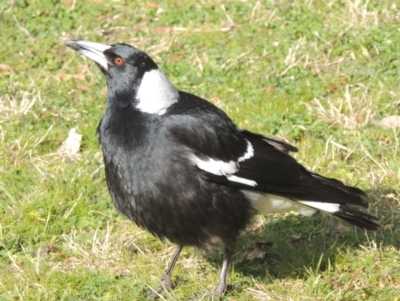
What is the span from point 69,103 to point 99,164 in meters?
0.79

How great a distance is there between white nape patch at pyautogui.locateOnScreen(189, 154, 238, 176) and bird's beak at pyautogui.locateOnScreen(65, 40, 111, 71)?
718 mm

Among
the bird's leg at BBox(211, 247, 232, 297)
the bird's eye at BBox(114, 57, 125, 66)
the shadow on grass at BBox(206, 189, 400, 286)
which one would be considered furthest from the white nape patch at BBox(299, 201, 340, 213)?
the bird's eye at BBox(114, 57, 125, 66)

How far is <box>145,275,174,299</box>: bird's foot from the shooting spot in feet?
13.4

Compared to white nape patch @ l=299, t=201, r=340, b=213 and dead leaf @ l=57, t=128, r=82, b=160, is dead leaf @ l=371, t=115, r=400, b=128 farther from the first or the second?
dead leaf @ l=57, t=128, r=82, b=160

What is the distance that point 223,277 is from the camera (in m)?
4.11

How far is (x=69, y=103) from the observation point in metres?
5.71

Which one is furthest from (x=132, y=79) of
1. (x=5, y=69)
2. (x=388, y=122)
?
(x=5, y=69)

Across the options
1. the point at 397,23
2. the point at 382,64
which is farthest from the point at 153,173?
the point at 397,23

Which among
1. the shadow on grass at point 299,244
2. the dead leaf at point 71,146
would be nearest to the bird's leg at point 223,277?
the shadow on grass at point 299,244

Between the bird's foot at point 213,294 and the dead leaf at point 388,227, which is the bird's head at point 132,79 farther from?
the dead leaf at point 388,227

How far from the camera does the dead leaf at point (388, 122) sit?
5.36m

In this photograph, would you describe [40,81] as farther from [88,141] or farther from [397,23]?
[397,23]

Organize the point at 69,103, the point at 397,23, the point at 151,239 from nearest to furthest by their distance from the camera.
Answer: the point at 151,239 → the point at 69,103 → the point at 397,23

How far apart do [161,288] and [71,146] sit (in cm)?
146
